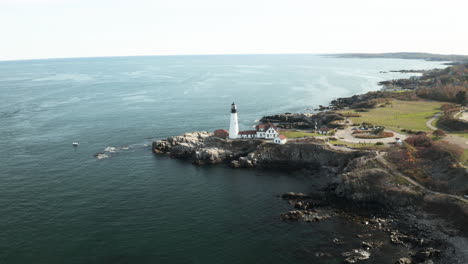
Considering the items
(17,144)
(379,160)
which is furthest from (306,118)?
(17,144)

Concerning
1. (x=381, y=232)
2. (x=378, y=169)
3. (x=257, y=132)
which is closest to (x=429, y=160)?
(x=378, y=169)

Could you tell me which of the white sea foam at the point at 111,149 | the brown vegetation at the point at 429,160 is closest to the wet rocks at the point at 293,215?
the brown vegetation at the point at 429,160

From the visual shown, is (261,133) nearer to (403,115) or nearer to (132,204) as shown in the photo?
(132,204)

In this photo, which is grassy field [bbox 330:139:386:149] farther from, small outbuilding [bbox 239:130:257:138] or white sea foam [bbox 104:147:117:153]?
white sea foam [bbox 104:147:117:153]

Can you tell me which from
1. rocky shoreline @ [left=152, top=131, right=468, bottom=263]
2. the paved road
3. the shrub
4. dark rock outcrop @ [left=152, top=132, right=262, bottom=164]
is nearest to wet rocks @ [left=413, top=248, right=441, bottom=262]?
rocky shoreline @ [left=152, top=131, right=468, bottom=263]

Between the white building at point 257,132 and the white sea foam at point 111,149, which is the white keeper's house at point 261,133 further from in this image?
the white sea foam at point 111,149

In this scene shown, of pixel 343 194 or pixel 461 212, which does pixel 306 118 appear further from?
pixel 461 212

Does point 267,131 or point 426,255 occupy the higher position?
point 267,131

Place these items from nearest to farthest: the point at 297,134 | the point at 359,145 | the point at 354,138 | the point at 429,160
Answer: the point at 429,160
the point at 359,145
the point at 354,138
the point at 297,134
